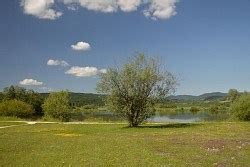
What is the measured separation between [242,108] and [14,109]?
6045 cm

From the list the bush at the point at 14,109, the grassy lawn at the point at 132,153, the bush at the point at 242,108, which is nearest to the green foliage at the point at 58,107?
the bush at the point at 14,109

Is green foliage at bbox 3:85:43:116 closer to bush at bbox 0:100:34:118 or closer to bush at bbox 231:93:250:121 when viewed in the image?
bush at bbox 0:100:34:118

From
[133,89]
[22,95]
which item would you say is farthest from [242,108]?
[22,95]

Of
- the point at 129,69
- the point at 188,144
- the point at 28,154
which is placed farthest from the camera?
the point at 129,69

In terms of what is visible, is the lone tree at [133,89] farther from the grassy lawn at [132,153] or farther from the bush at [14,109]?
the bush at [14,109]

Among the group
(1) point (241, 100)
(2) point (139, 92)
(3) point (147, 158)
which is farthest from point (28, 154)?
(1) point (241, 100)

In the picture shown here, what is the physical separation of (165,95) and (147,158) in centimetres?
3374

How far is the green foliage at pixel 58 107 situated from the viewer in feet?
329

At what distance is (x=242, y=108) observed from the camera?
244 ft

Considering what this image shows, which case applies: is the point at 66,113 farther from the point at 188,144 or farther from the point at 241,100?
the point at 188,144

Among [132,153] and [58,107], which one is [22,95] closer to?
[58,107]

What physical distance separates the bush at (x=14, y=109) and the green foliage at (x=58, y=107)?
11.0m

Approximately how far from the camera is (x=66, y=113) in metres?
101

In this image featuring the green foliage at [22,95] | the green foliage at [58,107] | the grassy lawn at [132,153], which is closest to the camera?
the grassy lawn at [132,153]
